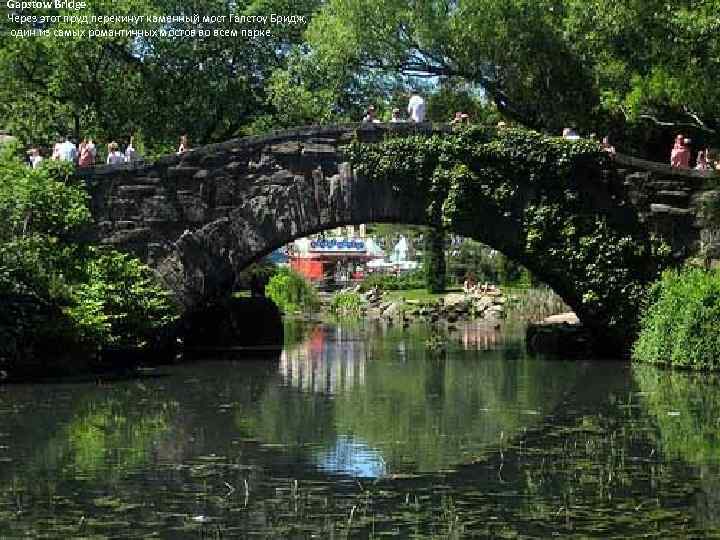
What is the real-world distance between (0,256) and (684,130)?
1432 cm

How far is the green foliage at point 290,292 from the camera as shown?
4972 centimetres

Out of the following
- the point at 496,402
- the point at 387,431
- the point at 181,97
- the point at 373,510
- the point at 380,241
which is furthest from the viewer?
the point at 380,241

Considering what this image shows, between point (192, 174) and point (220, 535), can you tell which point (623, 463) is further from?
point (192, 174)

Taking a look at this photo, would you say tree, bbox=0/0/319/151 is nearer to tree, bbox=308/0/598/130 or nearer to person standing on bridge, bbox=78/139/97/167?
tree, bbox=308/0/598/130

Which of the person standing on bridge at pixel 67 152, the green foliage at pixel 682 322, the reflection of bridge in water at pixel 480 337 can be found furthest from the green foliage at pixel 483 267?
the person standing on bridge at pixel 67 152

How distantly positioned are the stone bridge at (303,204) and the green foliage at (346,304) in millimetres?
24099

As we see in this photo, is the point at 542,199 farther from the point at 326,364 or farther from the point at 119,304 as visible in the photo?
the point at 119,304

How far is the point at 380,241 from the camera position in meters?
71.1

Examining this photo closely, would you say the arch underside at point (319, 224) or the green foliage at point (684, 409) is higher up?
→ the arch underside at point (319, 224)

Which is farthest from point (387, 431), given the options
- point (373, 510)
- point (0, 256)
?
point (0, 256)

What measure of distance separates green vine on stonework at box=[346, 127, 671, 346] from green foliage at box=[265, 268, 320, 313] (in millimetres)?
26125

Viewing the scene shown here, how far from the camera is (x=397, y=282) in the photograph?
55.8 meters

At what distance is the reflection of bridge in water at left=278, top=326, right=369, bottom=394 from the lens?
2002 cm

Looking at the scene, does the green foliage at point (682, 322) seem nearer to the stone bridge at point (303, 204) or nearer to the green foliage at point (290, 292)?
the stone bridge at point (303, 204)
